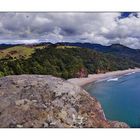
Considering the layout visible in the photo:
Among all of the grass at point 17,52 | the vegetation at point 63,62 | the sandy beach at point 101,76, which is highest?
the grass at point 17,52

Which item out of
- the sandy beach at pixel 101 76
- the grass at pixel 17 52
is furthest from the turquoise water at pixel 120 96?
the grass at pixel 17 52

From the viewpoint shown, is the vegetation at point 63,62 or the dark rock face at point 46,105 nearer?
the dark rock face at point 46,105

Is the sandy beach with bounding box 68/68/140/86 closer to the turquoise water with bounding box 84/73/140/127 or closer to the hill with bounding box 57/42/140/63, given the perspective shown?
the turquoise water with bounding box 84/73/140/127

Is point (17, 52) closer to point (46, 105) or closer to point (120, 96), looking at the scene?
point (46, 105)

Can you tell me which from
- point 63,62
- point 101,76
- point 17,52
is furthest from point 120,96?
point 17,52

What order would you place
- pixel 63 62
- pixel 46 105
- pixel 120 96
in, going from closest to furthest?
1. pixel 46 105
2. pixel 120 96
3. pixel 63 62

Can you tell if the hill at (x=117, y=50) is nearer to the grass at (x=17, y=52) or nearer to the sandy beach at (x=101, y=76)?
the sandy beach at (x=101, y=76)
